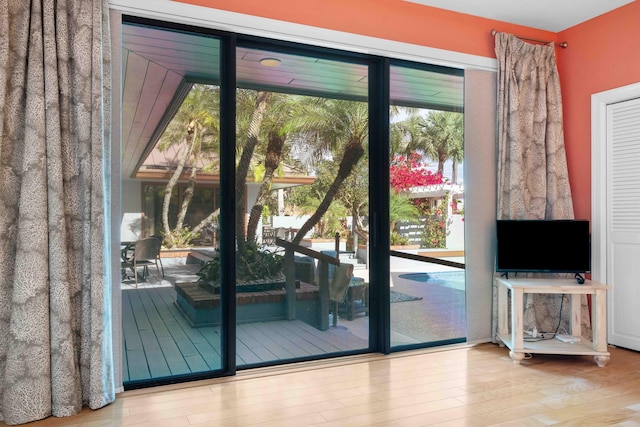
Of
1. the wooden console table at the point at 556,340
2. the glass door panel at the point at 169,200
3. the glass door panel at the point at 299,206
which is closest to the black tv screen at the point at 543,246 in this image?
the wooden console table at the point at 556,340

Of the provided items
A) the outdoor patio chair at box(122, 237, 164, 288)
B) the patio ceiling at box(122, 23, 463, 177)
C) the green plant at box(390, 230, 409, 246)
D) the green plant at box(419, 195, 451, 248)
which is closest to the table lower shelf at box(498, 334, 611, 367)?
the green plant at box(419, 195, 451, 248)

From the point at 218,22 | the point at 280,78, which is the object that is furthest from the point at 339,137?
the point at 218,22

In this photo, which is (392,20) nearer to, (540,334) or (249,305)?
(249,305)

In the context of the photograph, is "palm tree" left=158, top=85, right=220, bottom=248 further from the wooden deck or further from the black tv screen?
the black tv screen

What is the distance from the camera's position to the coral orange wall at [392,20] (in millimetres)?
3197

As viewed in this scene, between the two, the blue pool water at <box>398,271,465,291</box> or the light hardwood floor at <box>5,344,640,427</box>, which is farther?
the blue pool water at <box>398,271,465,291</box>

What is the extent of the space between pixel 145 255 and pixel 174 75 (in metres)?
1.14

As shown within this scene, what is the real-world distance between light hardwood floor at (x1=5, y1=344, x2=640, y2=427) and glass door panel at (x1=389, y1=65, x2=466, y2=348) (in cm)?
39

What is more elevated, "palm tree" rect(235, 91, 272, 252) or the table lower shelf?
"palm tree" rect(235, 91, 272, 252)

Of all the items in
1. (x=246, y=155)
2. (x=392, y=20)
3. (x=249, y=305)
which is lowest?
(x=249, y=305)

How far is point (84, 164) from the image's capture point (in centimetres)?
260

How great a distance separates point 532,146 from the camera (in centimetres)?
391


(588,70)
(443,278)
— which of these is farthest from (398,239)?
(588,70)

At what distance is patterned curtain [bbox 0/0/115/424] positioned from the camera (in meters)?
2.45
